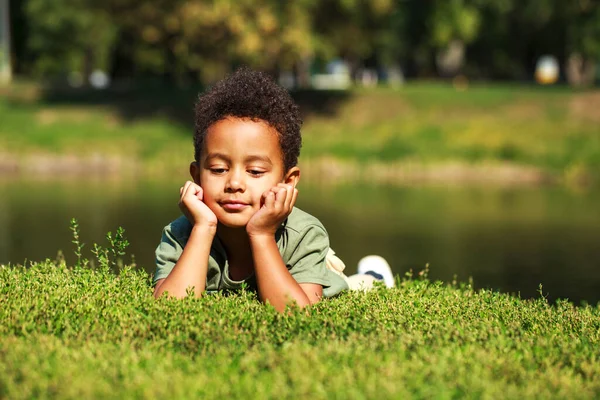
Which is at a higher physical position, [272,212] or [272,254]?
[272,212]

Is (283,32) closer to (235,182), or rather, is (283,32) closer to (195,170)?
(195,170)

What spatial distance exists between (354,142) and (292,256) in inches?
1016

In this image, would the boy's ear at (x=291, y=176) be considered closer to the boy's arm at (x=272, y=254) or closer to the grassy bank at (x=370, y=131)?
the boy's arm at (x=272, y=254)

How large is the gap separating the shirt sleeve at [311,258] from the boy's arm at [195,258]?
577 mm

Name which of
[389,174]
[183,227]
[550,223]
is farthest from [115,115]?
[183,227]

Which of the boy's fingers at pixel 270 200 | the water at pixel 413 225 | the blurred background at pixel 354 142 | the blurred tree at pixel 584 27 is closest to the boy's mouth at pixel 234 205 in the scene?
the boy's fingers at pixel 270 200

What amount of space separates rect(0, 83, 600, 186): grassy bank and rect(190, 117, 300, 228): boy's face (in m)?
22.6

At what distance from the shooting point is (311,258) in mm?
6207

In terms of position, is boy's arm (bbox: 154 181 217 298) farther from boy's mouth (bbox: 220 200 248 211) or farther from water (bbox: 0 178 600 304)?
water (bbox: 0 178 600 304)

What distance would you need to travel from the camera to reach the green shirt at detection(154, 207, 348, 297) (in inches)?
243

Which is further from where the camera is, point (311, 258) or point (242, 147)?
point (311, 258)

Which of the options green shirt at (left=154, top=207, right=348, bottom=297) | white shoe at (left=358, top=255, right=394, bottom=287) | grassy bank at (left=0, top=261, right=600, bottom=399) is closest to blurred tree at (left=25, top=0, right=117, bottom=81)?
white shoe at (left=358, top=255, right=394, bottom=287)

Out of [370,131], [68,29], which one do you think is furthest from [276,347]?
[68,29]

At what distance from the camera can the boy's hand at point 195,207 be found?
5910mm
